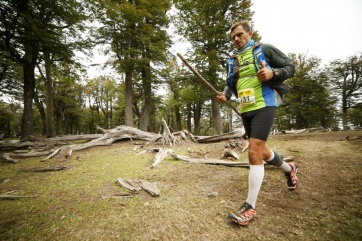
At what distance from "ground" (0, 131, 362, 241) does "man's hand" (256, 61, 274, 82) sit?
1.76 meters

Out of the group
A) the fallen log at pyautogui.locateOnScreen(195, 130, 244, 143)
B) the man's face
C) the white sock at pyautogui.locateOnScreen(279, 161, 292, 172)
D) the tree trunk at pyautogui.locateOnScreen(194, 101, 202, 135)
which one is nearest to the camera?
the man's face

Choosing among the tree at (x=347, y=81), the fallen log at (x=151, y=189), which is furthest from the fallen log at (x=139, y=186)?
the tree at (x=347, y=81)

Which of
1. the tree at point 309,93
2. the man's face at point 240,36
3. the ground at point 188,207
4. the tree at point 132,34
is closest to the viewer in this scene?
the ground at point 188,207

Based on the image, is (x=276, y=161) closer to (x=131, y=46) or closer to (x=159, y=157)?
(x=159, y=157)

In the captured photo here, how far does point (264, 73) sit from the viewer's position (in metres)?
2.02

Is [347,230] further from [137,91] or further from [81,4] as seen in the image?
[137,91]

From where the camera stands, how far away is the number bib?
2.17 m

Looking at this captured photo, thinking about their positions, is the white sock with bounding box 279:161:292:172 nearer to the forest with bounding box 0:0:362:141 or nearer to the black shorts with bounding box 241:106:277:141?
the black shorts with bounding box 241:106:277:141

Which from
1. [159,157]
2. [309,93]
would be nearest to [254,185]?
[159,157]

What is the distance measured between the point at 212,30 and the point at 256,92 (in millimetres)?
11983

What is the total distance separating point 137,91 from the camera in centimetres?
1925

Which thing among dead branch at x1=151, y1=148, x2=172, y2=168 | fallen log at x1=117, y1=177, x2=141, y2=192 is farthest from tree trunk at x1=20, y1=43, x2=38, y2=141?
fallen log at x1=117, y1=177, x2=141, y2=192

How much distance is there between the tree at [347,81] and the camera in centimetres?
2230

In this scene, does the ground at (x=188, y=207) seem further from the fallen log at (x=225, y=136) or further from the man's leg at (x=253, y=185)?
the fallen log at (x=225, y=136)
